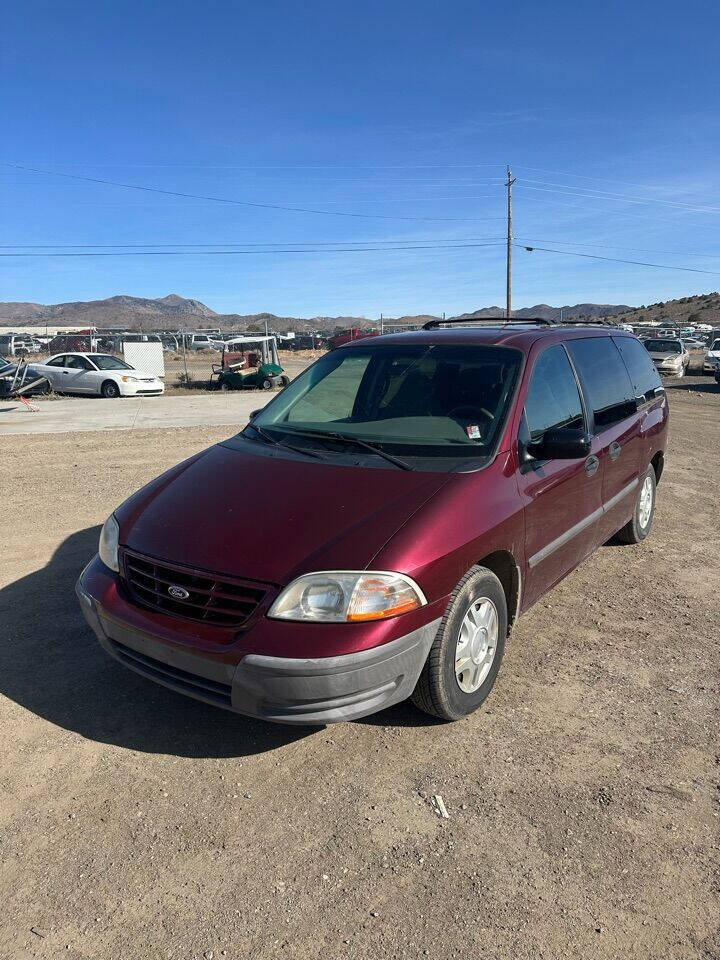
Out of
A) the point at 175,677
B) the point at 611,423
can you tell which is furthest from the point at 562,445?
the point at 175,677

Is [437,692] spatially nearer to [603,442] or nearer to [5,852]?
[5,852]

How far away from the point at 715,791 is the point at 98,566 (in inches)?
115

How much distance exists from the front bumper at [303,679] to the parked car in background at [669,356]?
26355 millimetres

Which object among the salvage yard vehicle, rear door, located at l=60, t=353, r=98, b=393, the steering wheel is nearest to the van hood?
the steering wheel

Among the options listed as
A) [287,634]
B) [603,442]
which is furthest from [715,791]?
[603,442]

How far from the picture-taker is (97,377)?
21453mm

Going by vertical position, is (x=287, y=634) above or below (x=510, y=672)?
above

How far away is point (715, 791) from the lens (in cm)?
284

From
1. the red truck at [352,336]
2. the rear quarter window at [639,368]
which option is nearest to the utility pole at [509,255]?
the red truck at [352,336]

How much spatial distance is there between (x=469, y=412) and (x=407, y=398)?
1.52 ft

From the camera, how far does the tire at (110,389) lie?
21359 mm

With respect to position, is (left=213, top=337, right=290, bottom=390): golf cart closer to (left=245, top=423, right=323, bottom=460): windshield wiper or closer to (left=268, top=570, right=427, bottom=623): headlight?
(left=245, top=423, right=323, bottom=460): windshield wiper

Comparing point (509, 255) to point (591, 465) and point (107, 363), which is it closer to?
point (107, 363)

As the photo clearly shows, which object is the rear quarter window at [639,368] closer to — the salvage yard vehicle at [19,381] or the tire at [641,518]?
the tire at [641,518]
